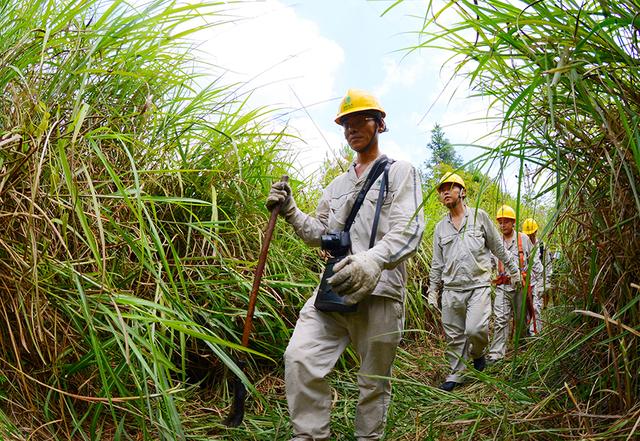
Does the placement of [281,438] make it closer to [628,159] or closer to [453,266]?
[628,159]

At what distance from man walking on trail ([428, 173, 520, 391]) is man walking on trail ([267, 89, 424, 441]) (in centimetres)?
238

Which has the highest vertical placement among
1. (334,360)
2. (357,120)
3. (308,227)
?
(357,120)

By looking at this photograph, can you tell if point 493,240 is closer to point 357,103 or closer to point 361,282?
point 357,103

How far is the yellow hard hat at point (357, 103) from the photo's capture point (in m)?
3.21

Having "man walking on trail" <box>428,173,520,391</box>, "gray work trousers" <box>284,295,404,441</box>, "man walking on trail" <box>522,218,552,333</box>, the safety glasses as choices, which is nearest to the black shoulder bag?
"gray work trousers" <box>284,295,404,441</box>

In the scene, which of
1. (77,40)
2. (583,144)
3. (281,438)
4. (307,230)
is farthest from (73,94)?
(583,144)

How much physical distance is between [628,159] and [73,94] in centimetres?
231

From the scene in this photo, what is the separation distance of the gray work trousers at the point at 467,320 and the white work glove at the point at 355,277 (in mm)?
2701

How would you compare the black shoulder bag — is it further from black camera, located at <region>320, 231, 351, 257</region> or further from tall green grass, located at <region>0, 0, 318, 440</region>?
tall green grass, located at <region>0, 0, 318, 440</region>

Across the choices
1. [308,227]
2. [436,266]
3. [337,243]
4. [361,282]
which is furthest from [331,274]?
[436,266]

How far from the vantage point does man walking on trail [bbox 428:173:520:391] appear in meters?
5.31

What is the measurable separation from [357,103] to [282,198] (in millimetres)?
659

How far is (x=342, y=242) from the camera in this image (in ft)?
9.89

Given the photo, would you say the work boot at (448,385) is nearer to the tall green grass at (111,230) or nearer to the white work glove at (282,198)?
the tall green grass at (111,230)
